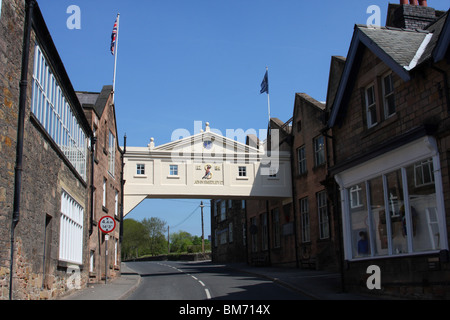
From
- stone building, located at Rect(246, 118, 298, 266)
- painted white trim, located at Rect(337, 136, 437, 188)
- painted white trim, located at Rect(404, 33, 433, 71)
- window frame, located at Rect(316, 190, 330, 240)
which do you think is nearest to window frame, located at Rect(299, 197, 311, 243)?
stone building, located at Rect(246, 118, 298, 266)

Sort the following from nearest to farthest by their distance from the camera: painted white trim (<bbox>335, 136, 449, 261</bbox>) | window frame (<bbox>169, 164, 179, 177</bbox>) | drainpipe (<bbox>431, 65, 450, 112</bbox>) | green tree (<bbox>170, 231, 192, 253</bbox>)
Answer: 1. drainpipe (<bbox>431, 65, 450, 112</bbox>)
2. painted white trim (<bbox>335, 136, 449, 261</bbox>)
3. window frame (<bbox>169, 164, 179, 177</bbox>)
4. green tree (<bbox>170, 231, 192, 253</bbox>)

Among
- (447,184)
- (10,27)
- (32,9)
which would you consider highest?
(32,9)

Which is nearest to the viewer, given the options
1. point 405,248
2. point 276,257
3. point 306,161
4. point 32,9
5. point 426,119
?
point 32,9

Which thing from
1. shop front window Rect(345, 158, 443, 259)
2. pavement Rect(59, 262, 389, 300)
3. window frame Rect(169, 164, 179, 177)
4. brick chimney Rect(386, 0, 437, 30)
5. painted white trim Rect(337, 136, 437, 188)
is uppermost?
brick chimney Rect(386, 0, 437, 30)

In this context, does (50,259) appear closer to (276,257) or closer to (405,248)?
(405,248)

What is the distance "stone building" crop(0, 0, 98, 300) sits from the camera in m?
10.2

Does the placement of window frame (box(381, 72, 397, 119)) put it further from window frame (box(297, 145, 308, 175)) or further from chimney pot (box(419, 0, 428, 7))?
window frame (box(297, 145, 308, 175))

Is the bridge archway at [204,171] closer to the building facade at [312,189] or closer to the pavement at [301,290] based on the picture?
the building facade at [312,189]

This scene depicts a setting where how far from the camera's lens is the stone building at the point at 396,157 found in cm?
1205

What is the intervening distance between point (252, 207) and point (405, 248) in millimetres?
23641

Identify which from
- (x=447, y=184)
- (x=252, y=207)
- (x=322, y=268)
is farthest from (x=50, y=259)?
(x=252, y=207)

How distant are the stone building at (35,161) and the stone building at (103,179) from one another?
3672 mm

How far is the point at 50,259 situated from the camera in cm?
1418

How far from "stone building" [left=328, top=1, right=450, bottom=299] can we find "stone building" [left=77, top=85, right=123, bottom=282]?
410 inches
